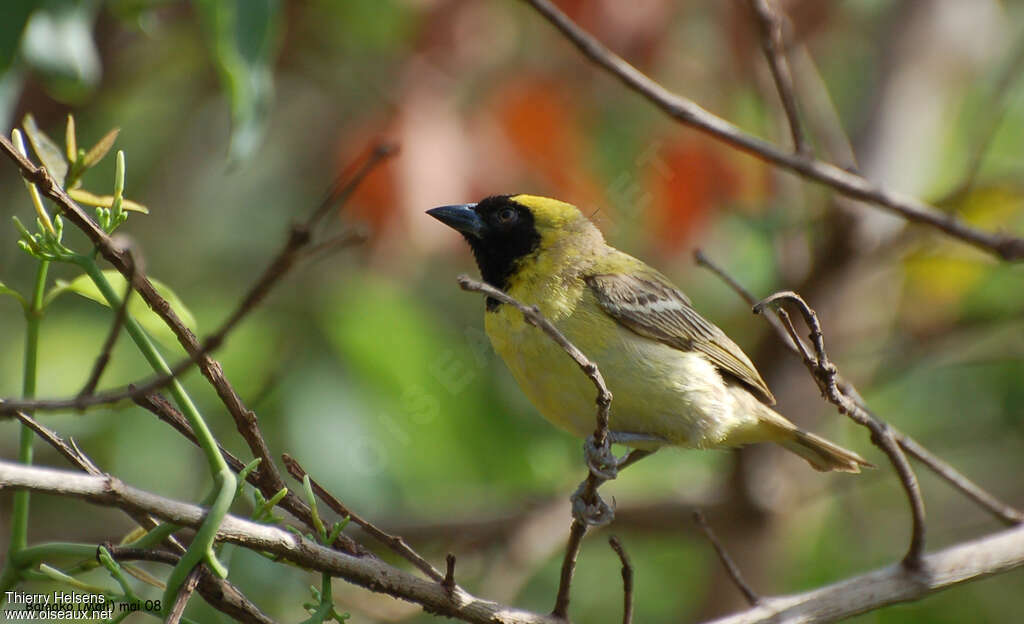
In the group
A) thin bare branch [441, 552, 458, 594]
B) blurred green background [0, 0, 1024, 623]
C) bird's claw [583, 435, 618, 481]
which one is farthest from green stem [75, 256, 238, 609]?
blurred green background [0, 0, 1024, 623]

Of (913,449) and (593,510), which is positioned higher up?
(913,449)

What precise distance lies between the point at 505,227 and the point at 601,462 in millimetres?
1370

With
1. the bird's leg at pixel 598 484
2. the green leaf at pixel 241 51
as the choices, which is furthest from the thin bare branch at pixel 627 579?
the green leaf at pixel 241 51

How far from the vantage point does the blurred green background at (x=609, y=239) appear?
4.49 meters

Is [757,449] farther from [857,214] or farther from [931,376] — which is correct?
[931,376]

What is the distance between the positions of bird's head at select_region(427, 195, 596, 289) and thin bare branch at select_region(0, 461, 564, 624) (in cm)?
156

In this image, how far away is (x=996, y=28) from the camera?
6070 millimetres

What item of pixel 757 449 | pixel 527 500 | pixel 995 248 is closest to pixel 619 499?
pixel 527 500

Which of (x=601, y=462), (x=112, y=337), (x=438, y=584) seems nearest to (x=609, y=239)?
(x=601, y=462)

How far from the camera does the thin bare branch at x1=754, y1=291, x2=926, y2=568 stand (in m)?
2.05

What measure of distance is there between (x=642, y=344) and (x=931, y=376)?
3.35 metres

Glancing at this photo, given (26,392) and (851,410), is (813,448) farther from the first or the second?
(26,392)

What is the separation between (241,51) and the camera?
2.50 m

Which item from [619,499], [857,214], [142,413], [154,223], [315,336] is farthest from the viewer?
[154,223]
